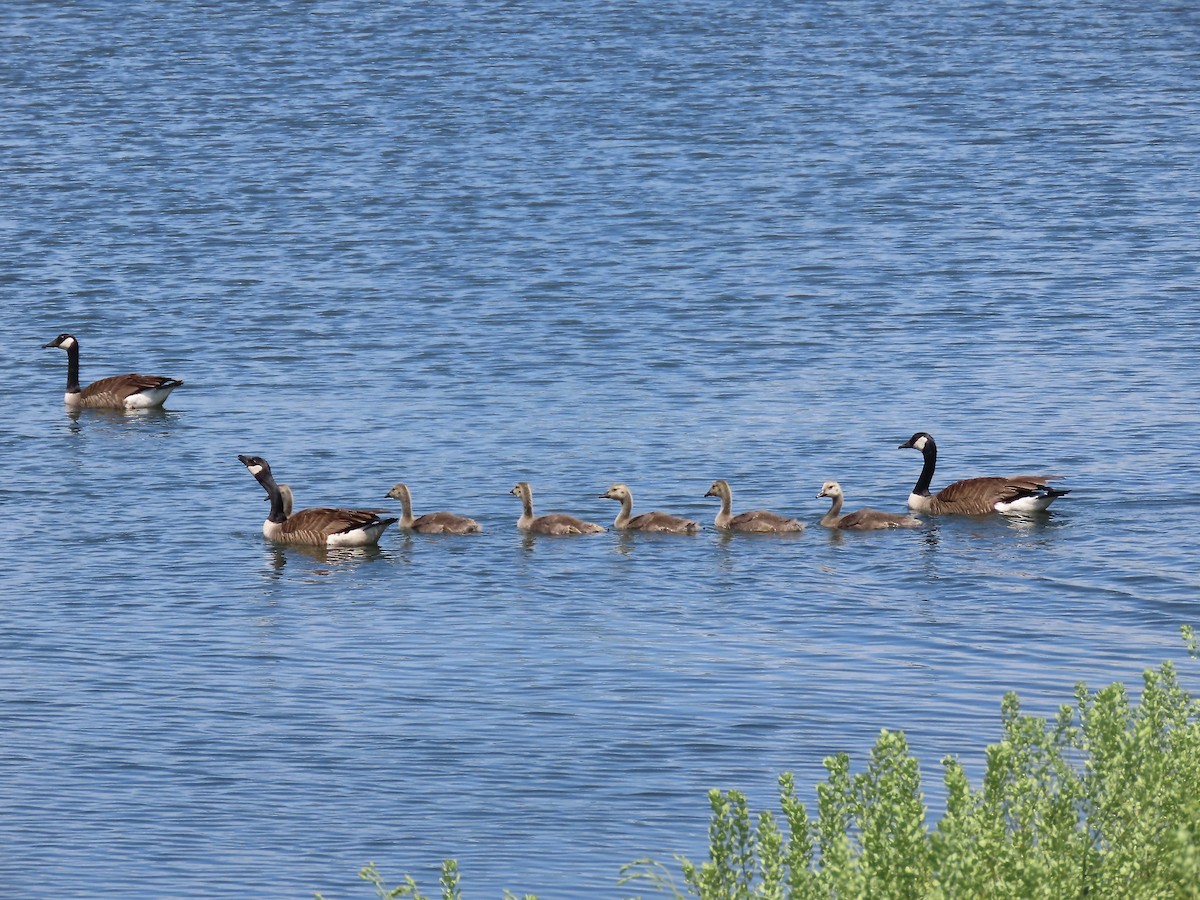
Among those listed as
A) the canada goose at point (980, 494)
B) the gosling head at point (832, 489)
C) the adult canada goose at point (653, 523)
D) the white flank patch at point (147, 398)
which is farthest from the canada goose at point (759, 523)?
the white flank patch at point (147, 398)

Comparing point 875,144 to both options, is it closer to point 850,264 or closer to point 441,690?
point 850,264

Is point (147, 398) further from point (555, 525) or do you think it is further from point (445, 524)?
point (555, 525)

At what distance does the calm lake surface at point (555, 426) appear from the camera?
15.7 meters

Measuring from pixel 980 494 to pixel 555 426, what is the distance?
21.8 ft

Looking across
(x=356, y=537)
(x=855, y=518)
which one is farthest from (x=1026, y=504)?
(x=356, y=537)

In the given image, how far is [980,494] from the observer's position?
24.0 m

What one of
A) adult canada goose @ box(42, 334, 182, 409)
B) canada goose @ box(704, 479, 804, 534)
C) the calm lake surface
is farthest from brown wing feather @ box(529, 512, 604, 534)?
adult canada goose @ box(42, 334, 182, 409)

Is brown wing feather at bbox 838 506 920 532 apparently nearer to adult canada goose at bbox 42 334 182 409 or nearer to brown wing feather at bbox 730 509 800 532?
brown wing feather at bbox 730 509 800 532

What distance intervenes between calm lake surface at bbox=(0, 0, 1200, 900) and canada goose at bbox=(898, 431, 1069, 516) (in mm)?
309

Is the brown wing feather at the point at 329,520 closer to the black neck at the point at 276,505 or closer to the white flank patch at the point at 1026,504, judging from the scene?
the black neck at the point at 276,505

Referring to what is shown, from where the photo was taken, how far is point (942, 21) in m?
71.6

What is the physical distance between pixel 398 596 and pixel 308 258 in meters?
21.6

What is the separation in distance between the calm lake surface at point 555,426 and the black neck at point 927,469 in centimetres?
64

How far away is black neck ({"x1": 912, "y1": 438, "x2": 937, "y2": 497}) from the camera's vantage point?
977 inches
